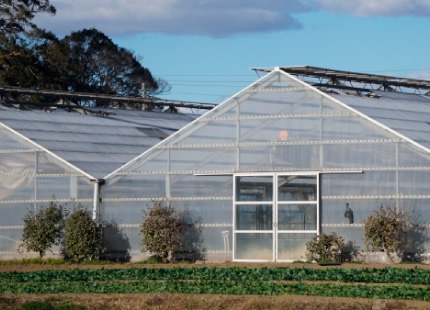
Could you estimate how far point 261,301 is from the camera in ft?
59.0

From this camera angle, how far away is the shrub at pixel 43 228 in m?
29.9

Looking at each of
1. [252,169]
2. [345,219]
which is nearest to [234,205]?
[252,169]

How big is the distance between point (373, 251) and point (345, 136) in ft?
11.0

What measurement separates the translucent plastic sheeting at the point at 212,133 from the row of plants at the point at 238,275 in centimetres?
568

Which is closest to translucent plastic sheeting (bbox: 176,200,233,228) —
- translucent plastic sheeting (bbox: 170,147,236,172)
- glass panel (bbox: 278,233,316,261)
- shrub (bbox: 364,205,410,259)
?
translucent plastic sheeting (bbox: 170,147,236,172)

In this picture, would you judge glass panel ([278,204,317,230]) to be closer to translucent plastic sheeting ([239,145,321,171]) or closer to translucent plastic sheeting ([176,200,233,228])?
translucent plastic sheeting ([239,145,321,171])

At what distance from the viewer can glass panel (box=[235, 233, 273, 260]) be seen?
27922 mm

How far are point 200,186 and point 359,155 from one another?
5.00 meters

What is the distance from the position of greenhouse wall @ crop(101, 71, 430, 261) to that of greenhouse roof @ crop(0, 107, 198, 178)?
7.11ft

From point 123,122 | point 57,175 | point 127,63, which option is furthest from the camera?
point 127,63

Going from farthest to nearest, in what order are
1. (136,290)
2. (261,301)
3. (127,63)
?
1. (127,63)
2. (136,290)
3. (261,301)

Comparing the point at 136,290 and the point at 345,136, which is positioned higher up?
the point at 345,136

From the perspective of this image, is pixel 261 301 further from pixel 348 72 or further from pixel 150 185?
pixel 348 72

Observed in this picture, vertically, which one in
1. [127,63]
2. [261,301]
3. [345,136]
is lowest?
[261,301]
